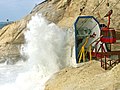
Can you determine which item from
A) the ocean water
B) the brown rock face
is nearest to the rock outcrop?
the ocean water

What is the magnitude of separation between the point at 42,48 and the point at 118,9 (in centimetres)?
1686

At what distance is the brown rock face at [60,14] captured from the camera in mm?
33938

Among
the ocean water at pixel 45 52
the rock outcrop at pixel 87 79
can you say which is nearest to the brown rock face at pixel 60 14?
the ocean water at pixel 45 52

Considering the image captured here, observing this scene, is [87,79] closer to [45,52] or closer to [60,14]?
[45,52]

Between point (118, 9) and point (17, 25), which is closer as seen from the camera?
point (118, 9)

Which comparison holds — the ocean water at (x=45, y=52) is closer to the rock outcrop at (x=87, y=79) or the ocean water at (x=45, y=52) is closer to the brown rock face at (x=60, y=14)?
the rock outcrop at (x=87, y=79)

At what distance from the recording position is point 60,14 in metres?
38.1

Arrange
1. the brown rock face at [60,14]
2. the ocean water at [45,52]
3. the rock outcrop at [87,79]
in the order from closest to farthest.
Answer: the rock outcrop at [87,79]
the ocean water at [45,52]
the brown rock face at [60,14]

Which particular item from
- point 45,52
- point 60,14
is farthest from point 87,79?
point 60,14

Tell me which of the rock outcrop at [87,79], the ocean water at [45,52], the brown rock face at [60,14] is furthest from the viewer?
the brown rock face at [60,14]

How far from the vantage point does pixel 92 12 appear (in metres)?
35.9

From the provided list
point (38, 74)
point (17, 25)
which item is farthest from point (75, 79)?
point (17, 25)

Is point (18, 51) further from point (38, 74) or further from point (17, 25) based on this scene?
point (38, 74)

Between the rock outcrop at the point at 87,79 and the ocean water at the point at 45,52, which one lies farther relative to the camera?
the ocean water at the point at 45,52
